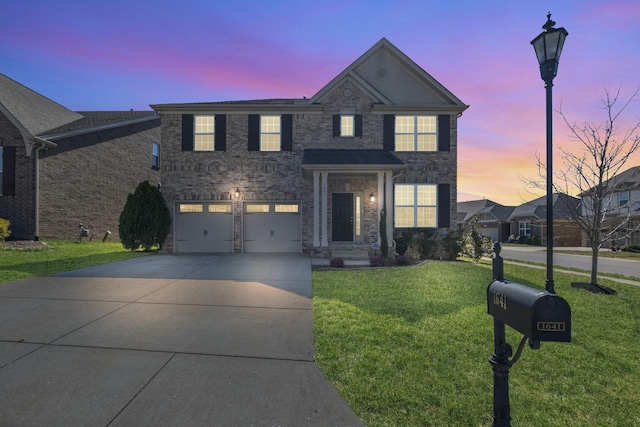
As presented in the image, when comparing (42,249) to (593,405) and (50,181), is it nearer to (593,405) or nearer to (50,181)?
(50,181)

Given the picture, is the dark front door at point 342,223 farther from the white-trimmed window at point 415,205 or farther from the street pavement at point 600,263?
the street pavement at point 600,263

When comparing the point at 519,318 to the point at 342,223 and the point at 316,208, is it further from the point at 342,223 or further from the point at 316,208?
the point at 342,223

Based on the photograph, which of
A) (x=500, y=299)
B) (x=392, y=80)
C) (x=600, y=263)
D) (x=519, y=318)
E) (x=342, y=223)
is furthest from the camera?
(x=600, y=263)

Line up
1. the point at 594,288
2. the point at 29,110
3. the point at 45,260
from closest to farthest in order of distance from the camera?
the point at 594,288 → the point at 45,260 → the point at 29,110

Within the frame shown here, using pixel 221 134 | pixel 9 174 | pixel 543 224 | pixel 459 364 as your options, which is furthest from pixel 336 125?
pixel 543 224

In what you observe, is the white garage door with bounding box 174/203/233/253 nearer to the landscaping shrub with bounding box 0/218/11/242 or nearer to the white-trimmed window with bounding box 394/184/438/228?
the landscaping shrub with bounding box 0/218/11/242

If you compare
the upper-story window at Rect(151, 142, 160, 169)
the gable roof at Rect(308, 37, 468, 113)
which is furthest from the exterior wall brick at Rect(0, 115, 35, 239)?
the gable roof at Rect(308, 37, 468, 113)

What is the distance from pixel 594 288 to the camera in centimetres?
754

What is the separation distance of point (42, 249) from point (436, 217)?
16783 millimetres

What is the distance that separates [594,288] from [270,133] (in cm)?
1229

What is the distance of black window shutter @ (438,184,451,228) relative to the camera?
13562 millimetres

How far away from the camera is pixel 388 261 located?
10.9m

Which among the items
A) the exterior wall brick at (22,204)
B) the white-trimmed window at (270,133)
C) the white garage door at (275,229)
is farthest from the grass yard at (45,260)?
the white-trimmed window at (270,133)

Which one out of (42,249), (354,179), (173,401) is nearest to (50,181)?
(42,249)
